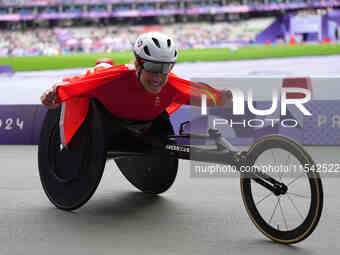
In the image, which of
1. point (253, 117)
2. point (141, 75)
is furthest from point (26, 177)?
point (253, 117)

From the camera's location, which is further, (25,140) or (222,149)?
(25,140)

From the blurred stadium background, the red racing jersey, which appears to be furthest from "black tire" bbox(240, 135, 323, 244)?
the blurred stadium background

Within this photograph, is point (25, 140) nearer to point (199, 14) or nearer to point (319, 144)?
point (319, 144)

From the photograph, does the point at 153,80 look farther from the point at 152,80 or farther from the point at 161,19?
the point at 161,19

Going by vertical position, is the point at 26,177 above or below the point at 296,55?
above

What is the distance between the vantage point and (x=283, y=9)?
210ft

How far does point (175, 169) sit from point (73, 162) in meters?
0.95

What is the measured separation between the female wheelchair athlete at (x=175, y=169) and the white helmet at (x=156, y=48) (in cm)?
61

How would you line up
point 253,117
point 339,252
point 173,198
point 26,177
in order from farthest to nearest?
1. point 253,117
2. point 26,177
3. point 173,198
4. point 339,252

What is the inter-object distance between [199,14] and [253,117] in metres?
59.3

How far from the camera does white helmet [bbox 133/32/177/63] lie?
4.06 m

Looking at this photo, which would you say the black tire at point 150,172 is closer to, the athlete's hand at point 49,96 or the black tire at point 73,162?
the black tire at point 73,162

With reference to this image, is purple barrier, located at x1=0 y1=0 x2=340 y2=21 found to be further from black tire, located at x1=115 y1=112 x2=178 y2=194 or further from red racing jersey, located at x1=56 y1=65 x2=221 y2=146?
red racing jersey, located at x1=56 y1=65 x2=221 y2=146

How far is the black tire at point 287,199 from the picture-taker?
3.48 m
